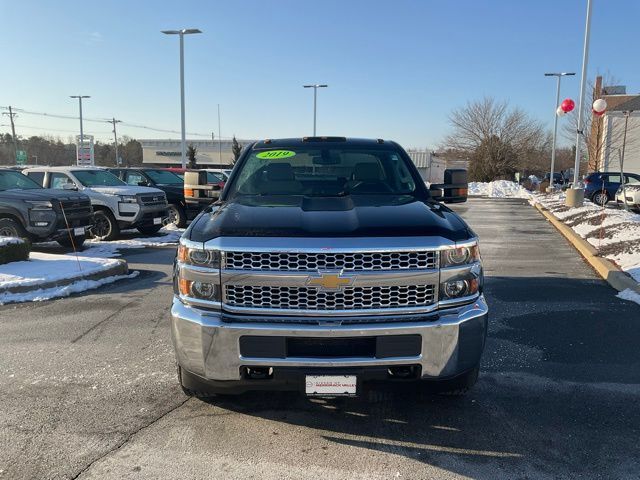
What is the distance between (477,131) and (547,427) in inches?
2091

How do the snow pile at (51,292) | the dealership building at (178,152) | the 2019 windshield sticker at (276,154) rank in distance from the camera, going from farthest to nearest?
the dealership building at (178,152) < the snow pile at (51,292) < the 2019 windshield sticker at (276,154)

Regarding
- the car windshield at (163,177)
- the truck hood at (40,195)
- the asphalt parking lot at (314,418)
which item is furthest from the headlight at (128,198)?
the asphalt parking lot at (314,418)

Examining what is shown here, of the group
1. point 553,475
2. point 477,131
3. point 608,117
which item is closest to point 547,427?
point 553,475

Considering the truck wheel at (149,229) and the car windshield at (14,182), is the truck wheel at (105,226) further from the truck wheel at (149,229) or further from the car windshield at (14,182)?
the car windshield at (14,182)

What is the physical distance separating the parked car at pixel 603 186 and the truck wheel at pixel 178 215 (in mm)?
20081

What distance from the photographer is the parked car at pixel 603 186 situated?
25.2m

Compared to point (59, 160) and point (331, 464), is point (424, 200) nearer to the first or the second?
point (331, 464)

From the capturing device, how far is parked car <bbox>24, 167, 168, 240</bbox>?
1246 cm

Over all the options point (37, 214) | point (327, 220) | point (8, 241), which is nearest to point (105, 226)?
point (37, 214)

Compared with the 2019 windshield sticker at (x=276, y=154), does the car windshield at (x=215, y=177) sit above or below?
below

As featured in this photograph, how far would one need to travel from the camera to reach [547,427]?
344 centimetres

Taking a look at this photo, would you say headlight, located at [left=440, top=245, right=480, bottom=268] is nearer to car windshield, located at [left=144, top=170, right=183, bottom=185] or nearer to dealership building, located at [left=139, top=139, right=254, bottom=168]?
car windshield, located at [left=144, top=170, right=183, bottom=185]

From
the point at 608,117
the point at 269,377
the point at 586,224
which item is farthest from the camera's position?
the point at 608,117

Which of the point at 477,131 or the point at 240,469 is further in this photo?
the point at 477,131
